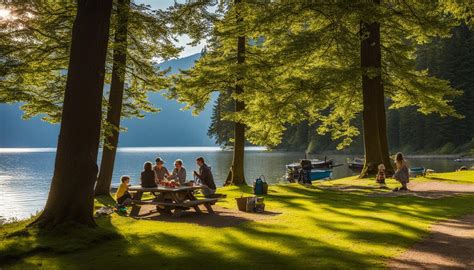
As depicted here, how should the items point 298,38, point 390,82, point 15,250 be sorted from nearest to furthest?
point 15,250 → point 298,38 → point 390,82

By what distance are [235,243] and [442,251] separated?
3.95 metres

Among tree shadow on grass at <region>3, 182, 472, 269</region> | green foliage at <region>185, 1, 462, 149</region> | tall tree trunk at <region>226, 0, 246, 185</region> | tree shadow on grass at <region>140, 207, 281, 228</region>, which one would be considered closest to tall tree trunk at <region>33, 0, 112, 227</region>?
tree shadow on grass at <region>3, 182, 472, 269</region>

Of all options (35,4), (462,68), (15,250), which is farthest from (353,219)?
(462,68)

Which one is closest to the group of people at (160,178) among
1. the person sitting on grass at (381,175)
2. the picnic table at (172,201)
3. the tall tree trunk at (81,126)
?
the picnic table at (172,201)

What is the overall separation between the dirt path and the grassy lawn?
28 centimetres

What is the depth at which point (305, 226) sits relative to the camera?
11.0 meters

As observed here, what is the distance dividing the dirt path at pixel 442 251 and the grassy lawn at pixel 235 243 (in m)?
0.28

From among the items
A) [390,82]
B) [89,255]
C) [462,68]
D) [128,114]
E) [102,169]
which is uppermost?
[462,68]

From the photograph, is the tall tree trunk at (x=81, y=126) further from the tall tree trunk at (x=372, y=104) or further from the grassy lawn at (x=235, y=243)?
the tall tree trunk at (x=372, y=104)

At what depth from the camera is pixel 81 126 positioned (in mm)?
9898

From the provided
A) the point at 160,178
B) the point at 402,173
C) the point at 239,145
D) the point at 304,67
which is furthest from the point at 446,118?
the point at 160,178

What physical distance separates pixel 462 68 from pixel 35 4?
246 ft

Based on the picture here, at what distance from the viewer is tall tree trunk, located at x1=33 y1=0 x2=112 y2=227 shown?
974 cm

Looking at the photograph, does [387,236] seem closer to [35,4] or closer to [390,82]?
[35,4]
